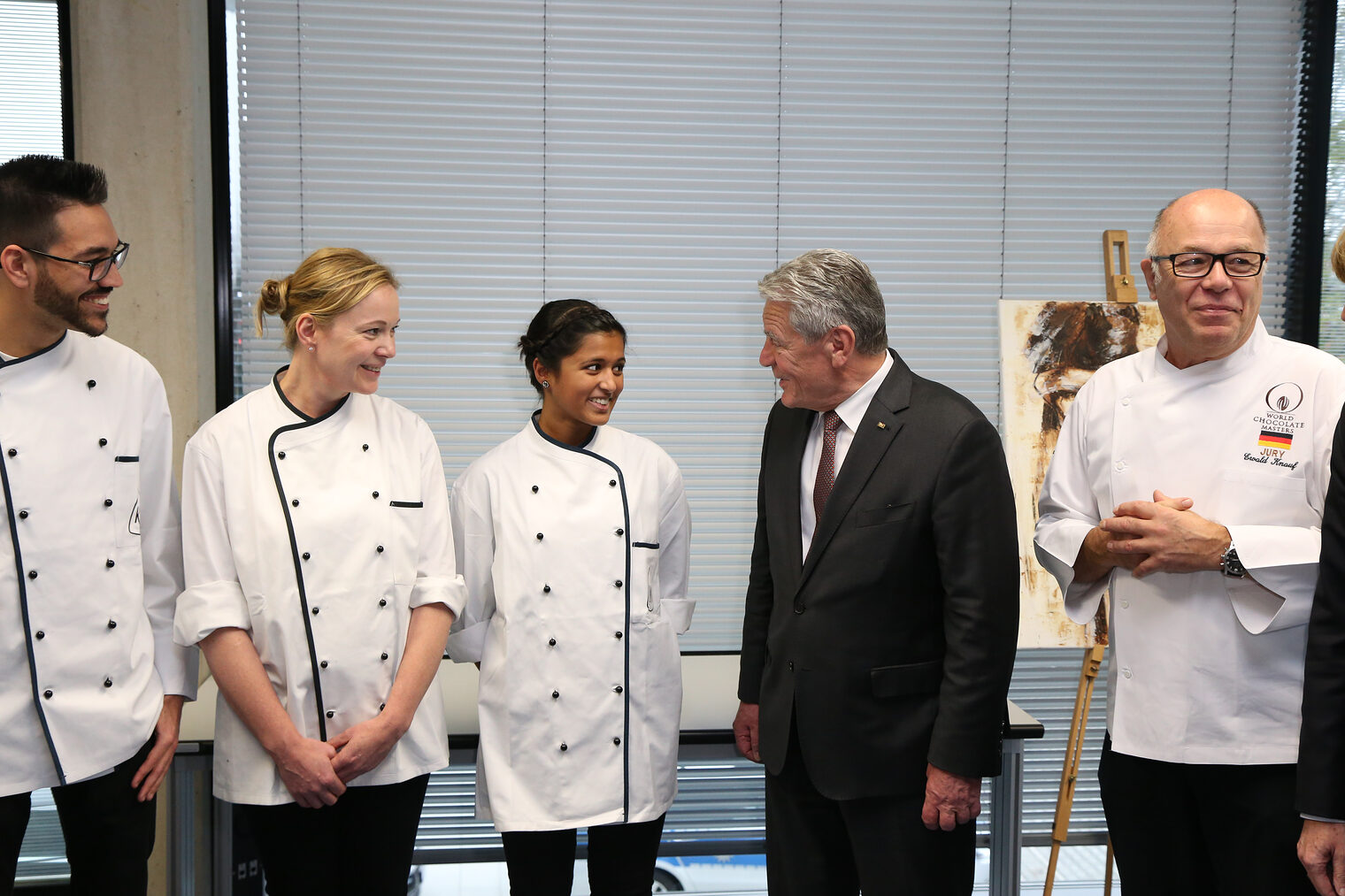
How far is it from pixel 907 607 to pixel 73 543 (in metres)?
1.48

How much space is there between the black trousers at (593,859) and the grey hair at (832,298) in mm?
1094

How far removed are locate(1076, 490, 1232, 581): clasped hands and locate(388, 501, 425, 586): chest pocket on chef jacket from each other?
128 centimetres

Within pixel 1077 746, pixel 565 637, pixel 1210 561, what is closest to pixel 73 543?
pixel 565 637

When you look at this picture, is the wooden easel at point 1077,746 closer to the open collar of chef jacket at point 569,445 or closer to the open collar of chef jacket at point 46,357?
the open collar of chef jacket at point 569,445

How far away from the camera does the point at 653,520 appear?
2096 millimetres

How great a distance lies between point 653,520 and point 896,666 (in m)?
0.63

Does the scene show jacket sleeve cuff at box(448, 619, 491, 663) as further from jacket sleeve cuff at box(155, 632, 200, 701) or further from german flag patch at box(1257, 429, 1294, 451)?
german flag patch at box(1257, 429, 1294, 451)

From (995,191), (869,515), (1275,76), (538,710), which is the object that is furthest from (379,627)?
(1275,76)

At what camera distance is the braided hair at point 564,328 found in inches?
79.7

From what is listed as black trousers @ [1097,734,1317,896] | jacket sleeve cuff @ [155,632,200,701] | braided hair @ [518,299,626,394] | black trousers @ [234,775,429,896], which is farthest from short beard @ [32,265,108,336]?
black trousers @ [1097,734,1317,896]

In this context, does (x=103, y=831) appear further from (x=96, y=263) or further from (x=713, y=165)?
(x=713, y=165)

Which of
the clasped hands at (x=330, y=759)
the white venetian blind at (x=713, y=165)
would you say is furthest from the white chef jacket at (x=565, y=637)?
the white venetian blind at (x=713, y=165)

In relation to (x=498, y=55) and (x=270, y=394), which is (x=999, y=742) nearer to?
(x=270, y=394)

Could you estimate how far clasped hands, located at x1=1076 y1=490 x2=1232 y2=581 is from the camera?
61.9 inches
